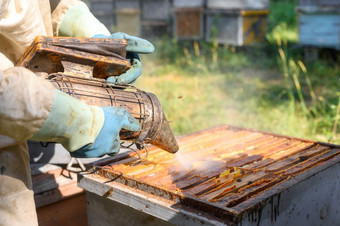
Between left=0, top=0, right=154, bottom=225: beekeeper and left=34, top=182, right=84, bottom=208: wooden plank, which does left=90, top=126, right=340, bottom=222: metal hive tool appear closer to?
left=0, top=0, right=154, bottom=225: beekeeper

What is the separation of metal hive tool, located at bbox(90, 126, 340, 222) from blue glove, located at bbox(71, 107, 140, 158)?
14.8 inches

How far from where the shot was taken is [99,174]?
2234mm

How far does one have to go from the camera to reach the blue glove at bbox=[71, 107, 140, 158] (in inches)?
65.1

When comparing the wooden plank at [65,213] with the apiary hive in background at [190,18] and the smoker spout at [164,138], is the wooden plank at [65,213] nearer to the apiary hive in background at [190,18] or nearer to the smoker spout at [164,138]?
the smoker spout at [164,138]

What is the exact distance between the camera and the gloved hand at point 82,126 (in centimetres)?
154

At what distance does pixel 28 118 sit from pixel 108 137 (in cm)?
33

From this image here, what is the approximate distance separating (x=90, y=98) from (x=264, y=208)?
0.90 meters

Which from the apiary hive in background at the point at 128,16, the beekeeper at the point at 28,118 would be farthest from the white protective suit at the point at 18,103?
the apiary hive in background at the point at 128,16

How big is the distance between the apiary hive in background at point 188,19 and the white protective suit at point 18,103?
646 centimetres

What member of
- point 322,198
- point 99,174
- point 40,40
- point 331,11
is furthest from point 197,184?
point 331,11

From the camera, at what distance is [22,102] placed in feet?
4.81

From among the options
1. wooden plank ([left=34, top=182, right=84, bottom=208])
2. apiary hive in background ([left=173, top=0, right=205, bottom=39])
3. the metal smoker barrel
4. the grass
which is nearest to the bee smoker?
the metal smoker barrel

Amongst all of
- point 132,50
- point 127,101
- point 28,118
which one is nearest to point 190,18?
point 132,50

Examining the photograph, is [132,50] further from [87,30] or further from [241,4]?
[241,4]
